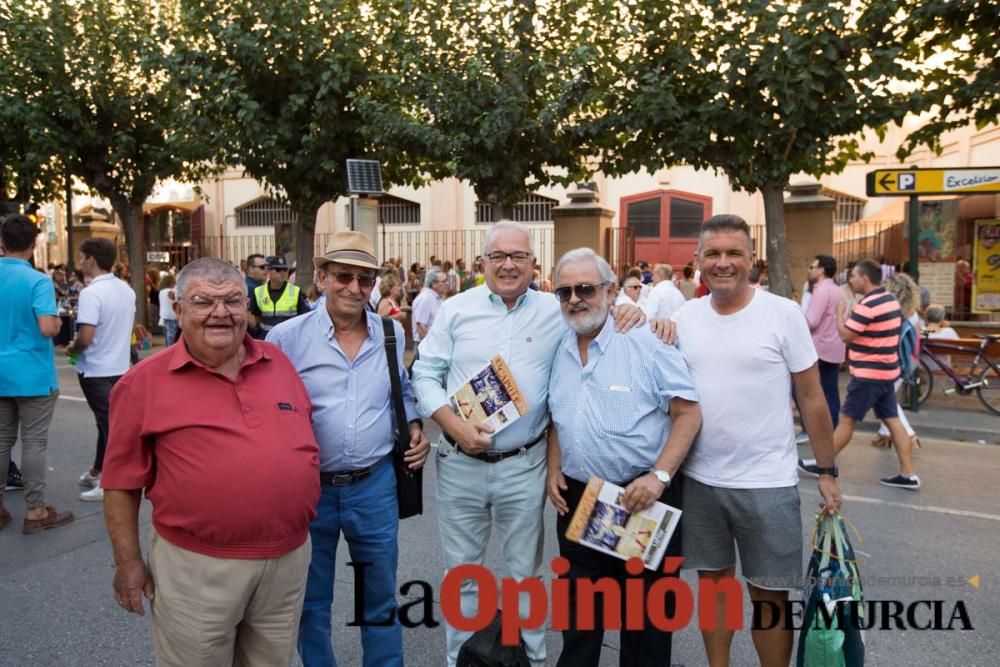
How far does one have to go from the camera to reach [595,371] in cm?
288

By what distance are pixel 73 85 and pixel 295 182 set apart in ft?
19.7

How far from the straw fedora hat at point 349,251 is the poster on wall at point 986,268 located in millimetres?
11415

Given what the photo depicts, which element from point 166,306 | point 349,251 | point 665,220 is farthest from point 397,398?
point 665,220

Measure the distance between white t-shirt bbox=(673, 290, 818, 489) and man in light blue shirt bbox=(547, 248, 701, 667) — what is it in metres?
0.09

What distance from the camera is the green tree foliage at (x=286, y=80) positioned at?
12.0m

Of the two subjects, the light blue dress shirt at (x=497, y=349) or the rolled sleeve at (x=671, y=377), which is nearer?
the rolled sleeve at (x=671, y=377)

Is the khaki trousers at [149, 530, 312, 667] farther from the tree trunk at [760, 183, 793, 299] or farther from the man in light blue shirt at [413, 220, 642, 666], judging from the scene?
the tree trunk at [760, 183, 793, 299]

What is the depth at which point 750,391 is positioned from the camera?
2844mm

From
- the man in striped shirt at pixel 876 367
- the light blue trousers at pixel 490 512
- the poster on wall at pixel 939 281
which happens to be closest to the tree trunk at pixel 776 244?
the poster on wall at pixel 939 281

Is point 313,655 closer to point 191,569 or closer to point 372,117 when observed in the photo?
point 191,569

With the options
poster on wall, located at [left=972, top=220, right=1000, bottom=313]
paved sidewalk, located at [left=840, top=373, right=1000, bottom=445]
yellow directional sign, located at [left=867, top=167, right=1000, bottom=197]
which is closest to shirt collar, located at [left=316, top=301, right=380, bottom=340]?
paved sidewalk, located at [left=840, top=373, right=1000, bottom=445]

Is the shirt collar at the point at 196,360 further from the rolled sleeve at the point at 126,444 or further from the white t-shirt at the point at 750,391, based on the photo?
the white t-shirt at the point at 750,391

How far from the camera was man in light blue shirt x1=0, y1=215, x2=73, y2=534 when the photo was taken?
491cm

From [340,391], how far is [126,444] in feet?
2.64
